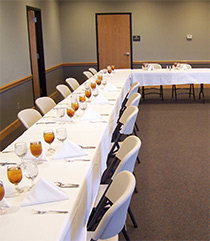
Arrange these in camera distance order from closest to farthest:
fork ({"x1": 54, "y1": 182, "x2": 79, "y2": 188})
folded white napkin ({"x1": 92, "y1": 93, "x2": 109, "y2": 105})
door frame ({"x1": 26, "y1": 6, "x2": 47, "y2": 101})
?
fork ({"x1": 54, "y1": 182, "x2": 79, "y2": 188}) → folded white napkin ({"x1": 92, "y1": 93, "x2": 109, "y2": 105}) → door frame ({"x1": 26, "y1": 6, "x2": 47, "y2": 101})

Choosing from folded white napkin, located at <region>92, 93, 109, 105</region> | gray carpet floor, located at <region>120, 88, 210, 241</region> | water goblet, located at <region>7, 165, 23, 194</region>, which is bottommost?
gray carpet floor, located at <region>120, 88, 210, 241</region>

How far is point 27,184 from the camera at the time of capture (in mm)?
1983

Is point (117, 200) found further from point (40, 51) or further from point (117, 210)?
point (40, 51)

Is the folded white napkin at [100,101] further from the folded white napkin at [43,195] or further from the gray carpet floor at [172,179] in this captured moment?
the folded white napkin at [43,195]

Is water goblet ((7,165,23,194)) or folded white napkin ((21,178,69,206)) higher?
water goblet ((7,165,23,194))

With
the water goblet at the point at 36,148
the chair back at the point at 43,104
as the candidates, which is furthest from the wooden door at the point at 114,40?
the water goblet at the point at 36,148

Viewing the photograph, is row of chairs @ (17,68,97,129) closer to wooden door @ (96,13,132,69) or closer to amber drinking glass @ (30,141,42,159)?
amber drinking glass @ (30,141,42,159)

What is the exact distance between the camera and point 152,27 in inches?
399

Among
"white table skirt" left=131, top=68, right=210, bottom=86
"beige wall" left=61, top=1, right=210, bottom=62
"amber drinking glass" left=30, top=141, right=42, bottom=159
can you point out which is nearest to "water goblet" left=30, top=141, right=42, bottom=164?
"amber drinking glass" left=30, top=141, right=42, bottom=159

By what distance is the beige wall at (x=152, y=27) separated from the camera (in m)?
10.0

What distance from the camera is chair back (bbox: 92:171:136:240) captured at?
169 centimetres

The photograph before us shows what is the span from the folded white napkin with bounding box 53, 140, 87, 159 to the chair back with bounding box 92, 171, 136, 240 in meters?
0.47

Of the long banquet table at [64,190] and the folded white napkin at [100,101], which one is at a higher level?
the folded white napkin at [100,101]

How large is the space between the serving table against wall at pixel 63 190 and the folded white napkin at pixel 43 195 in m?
0.02
